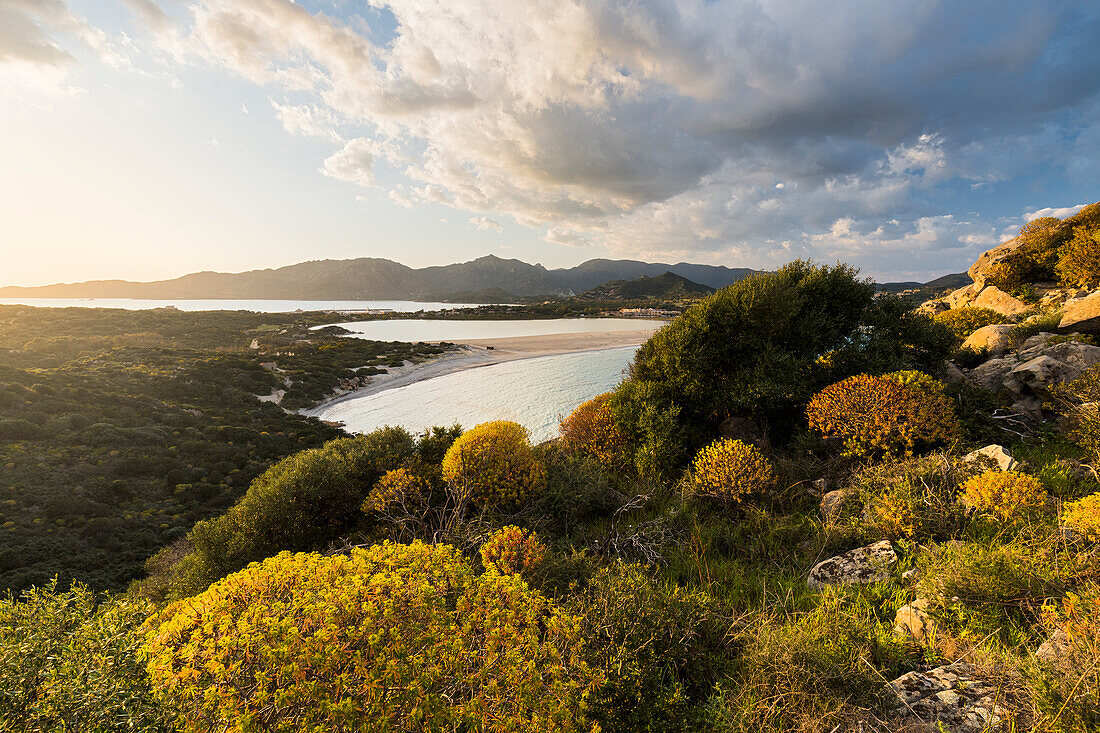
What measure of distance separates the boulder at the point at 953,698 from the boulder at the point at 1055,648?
1.77 ft

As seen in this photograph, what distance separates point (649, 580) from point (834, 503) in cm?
476

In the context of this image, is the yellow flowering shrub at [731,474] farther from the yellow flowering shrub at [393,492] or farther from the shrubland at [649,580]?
the yellow flowering shrub at [393,492]

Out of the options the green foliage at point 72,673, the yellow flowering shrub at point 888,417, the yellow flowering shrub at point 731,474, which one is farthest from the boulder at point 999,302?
the green foliage at point 72,673

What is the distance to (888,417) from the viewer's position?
845 centimetres

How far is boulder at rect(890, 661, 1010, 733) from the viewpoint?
3268 millimetres

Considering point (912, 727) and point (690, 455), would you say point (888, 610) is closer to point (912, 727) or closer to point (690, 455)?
point (912, 727)

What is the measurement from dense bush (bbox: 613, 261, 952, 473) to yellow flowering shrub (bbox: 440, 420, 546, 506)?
3748 millimetres

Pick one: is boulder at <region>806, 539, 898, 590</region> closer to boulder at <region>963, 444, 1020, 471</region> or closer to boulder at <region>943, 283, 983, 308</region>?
boulder at <region>963, 444, 1020, 471</region>

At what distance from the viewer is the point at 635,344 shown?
178 ft

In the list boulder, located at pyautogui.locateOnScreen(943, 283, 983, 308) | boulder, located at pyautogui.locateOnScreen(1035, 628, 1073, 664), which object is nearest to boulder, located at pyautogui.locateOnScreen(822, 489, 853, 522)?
boulder, located at pyautogui.locateOnScreen(1035, 628, 1073, 664)

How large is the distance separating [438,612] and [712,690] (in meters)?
3.20

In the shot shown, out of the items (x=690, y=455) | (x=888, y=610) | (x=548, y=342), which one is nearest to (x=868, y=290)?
(x=690, y=455)

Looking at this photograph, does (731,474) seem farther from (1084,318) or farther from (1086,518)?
(1084,318)

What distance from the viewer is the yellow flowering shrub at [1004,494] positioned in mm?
5523
